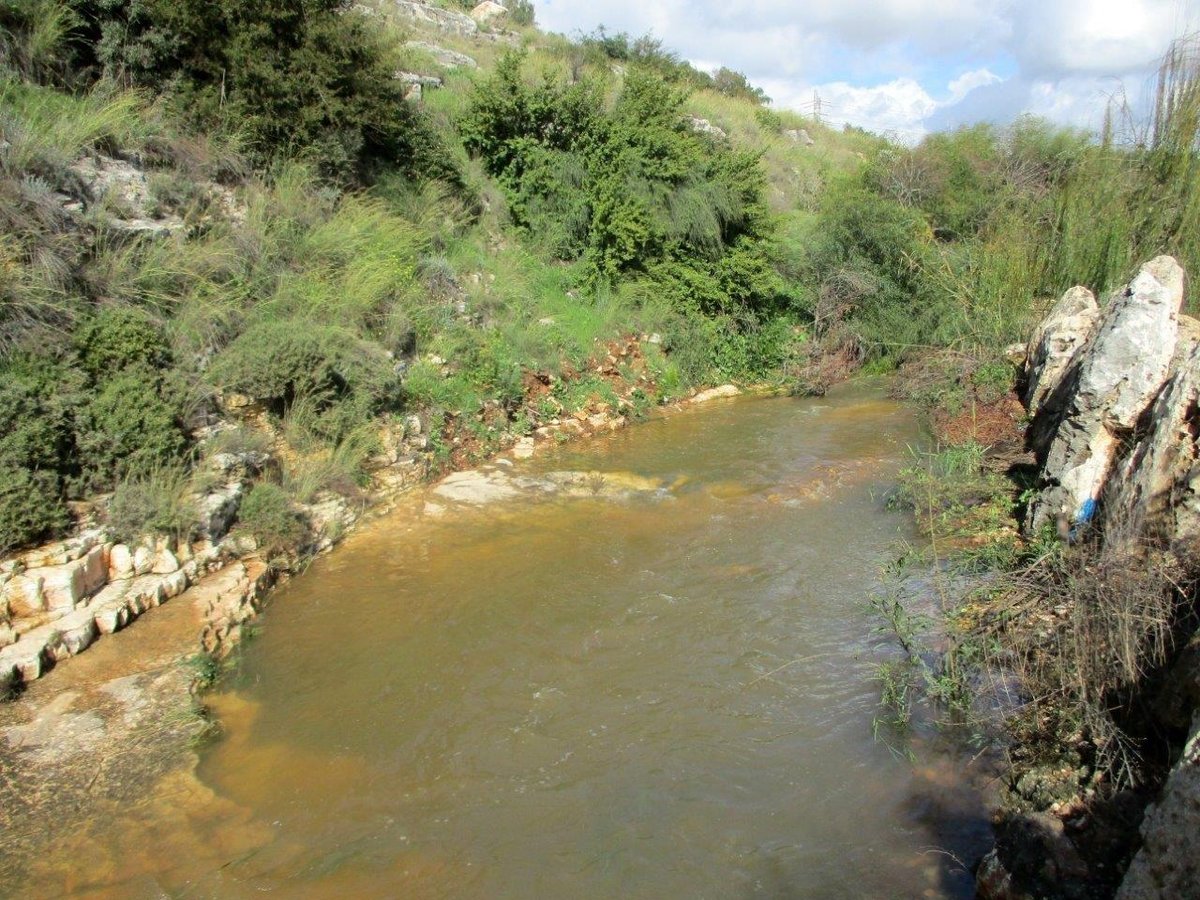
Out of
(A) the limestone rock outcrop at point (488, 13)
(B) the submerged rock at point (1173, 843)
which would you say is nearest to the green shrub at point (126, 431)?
(B) the submerged rock at point (1173, 843)

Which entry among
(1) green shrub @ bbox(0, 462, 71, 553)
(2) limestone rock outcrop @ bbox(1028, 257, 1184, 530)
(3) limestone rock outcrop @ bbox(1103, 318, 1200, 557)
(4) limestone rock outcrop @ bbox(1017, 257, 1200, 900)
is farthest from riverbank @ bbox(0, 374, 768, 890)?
(2) limestone rock outcrop @ bbox(1028, 257, 1184, 530)

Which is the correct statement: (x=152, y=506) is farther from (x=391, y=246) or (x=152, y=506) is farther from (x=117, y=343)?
(x=391, y=246)

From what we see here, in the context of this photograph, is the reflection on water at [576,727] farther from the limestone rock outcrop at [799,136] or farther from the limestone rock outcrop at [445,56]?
the limestone rock outcrop at [799,136]

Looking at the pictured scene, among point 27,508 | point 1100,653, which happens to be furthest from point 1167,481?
point 27,508

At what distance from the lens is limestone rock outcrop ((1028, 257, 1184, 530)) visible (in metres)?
6.06

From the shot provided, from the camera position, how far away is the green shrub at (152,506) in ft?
21.3

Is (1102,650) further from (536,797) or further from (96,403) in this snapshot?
(96,403)

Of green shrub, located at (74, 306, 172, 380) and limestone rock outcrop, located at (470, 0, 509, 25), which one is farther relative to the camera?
limestone rock outcrop, located at (470, 0, 509, 25)

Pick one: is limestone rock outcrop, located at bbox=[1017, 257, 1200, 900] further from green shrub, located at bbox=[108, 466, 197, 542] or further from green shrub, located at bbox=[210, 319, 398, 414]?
green shrub, located at bbox=[210, 319, 398, 414]

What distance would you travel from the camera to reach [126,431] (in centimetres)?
701

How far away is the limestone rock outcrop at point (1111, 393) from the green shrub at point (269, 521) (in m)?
6.35

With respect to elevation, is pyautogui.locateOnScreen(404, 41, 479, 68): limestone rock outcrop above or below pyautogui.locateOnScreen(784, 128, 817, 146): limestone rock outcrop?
below

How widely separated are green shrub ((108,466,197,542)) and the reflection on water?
1.02 meters

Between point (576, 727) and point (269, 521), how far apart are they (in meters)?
3.74
